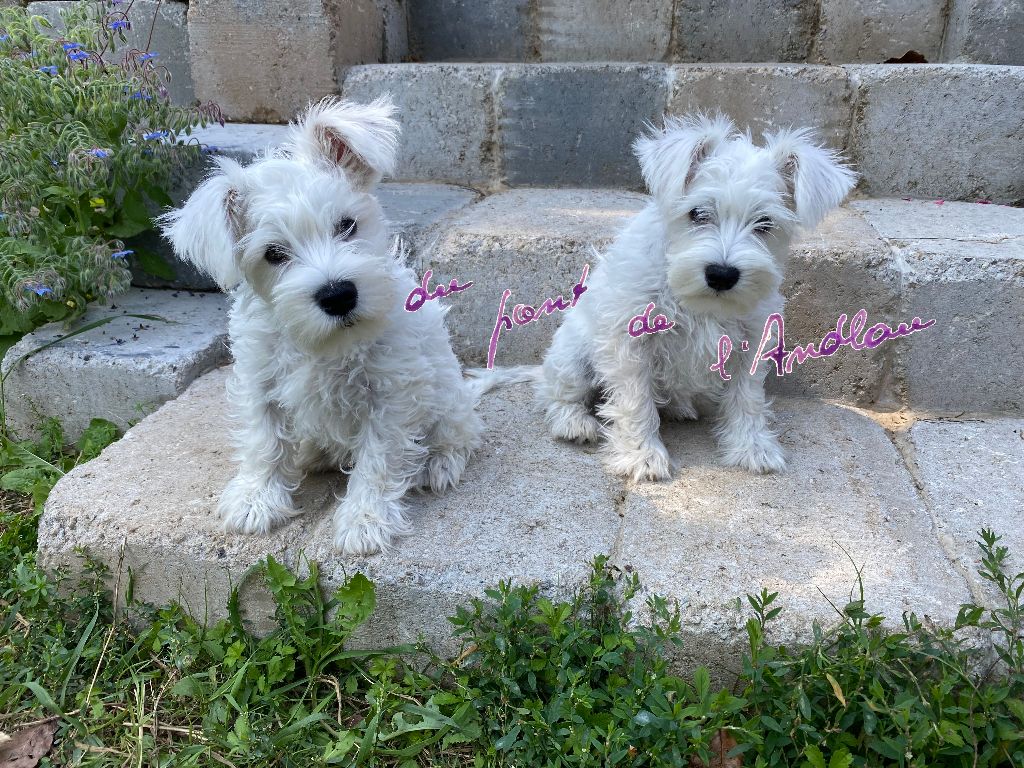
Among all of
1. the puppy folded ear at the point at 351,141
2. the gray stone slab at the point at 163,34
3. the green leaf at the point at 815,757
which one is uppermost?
the gray stone slab at the point at 163,34

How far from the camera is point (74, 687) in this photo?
2473 millimetres

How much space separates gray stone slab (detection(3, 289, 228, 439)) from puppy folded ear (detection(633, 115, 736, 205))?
A: 2457 millimetres

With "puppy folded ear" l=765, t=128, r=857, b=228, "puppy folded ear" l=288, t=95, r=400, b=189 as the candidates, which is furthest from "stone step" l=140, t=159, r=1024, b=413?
"puppy folded ear" l=288, t=95, r=400, b=189

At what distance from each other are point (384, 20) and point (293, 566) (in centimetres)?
434

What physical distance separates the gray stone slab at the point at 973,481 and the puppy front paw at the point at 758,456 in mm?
573

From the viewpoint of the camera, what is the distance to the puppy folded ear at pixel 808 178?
2.63 m

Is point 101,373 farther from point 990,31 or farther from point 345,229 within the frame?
point 990,31

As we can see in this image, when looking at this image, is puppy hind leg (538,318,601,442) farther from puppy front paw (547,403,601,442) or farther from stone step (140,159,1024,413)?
stone step (140,159,1024,413)

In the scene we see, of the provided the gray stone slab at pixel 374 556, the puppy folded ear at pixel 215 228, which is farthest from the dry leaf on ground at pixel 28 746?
the puppy folded ear at pixel 215 228

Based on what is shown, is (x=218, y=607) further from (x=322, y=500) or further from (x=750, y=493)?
(x=750, y=493)

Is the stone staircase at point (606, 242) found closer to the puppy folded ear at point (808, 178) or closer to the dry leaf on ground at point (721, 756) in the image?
the dry leaf on ground at point (721, 756)

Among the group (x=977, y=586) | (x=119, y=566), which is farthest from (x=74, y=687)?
(x=977, y=586)

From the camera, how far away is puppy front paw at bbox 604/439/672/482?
295 centimetres

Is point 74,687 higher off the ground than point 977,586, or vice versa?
point 977,586
